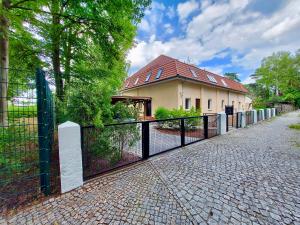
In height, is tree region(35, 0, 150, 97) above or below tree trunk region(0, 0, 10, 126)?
above

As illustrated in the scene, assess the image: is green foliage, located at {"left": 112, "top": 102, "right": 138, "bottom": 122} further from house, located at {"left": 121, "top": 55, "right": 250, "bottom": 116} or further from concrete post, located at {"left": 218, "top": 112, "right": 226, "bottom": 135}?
house, located at {"left": 121, "top": 55, "right": 250, "bottom": 116}

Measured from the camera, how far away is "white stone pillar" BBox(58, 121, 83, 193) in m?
2.72

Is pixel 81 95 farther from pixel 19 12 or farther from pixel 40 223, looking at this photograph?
pixel 19 12

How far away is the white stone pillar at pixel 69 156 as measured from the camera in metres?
2.72

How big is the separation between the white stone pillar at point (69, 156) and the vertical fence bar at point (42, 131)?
234mm

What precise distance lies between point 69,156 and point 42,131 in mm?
665

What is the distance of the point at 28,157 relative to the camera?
4.01 meters

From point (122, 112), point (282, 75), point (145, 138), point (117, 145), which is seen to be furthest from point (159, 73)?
point (282, 75)

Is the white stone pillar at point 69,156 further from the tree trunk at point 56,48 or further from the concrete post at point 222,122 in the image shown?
the concrete post at point 222,122

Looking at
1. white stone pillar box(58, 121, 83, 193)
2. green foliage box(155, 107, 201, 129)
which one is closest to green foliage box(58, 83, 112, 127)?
white stone pillar box(58, 121, 83, 193)

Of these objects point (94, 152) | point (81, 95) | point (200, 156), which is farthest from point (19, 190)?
point (200, 156)

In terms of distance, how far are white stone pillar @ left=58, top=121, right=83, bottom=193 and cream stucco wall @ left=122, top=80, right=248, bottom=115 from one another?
37.9 feet

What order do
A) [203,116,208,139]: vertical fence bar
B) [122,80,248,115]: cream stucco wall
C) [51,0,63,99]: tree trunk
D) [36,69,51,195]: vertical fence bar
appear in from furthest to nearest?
1. [122,80,248,115]: cream stucco wall
2. [203,116,208,139]: vertical fence bar
3. [51,0,63,99]: tree trunk
4. [36,69,51,195]: vertical fence bar

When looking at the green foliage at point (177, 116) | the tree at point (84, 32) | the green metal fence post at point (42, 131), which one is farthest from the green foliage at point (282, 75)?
the green metal fence post at point (42, 131)
